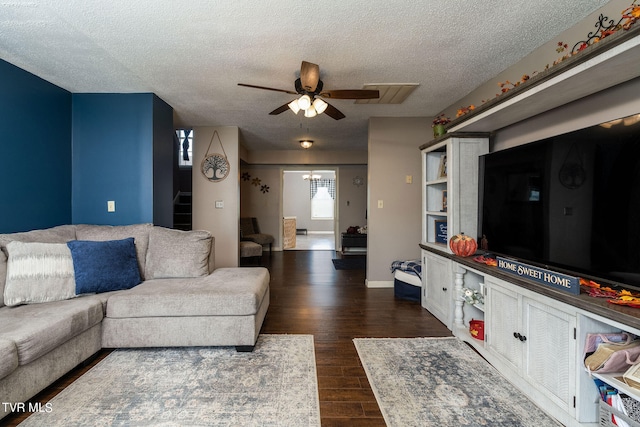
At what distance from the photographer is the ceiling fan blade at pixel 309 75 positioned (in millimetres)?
2433

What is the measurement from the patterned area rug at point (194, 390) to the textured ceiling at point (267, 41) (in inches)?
94.4

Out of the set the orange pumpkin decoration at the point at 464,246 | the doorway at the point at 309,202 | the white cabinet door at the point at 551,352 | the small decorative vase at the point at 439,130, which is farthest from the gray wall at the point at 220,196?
the doorway at the point at 309,202

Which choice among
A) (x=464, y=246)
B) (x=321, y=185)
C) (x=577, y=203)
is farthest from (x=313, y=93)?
(x=321, y=185)

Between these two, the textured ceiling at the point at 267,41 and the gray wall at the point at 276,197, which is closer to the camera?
the textured ceiling at the point at 267,41

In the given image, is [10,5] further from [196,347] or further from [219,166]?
[219,166]

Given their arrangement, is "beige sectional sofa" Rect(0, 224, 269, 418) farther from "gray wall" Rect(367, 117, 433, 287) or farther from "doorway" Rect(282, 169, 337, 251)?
"doorway" Rect(282, 169, 337, 251)

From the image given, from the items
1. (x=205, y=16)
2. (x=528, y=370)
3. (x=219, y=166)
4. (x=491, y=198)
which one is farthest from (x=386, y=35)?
(x=219, y=166)

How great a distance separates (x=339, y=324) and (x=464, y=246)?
139 centimetres

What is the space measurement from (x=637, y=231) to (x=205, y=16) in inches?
106

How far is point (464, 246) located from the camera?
8.92 ft

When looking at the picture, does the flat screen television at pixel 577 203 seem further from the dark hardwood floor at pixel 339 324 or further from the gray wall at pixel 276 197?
the gray wall at pixel 276 197

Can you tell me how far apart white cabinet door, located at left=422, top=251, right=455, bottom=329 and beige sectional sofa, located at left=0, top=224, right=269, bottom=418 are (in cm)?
176

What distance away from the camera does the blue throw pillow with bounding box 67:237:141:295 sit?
243 cm

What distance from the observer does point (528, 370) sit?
187 cm
